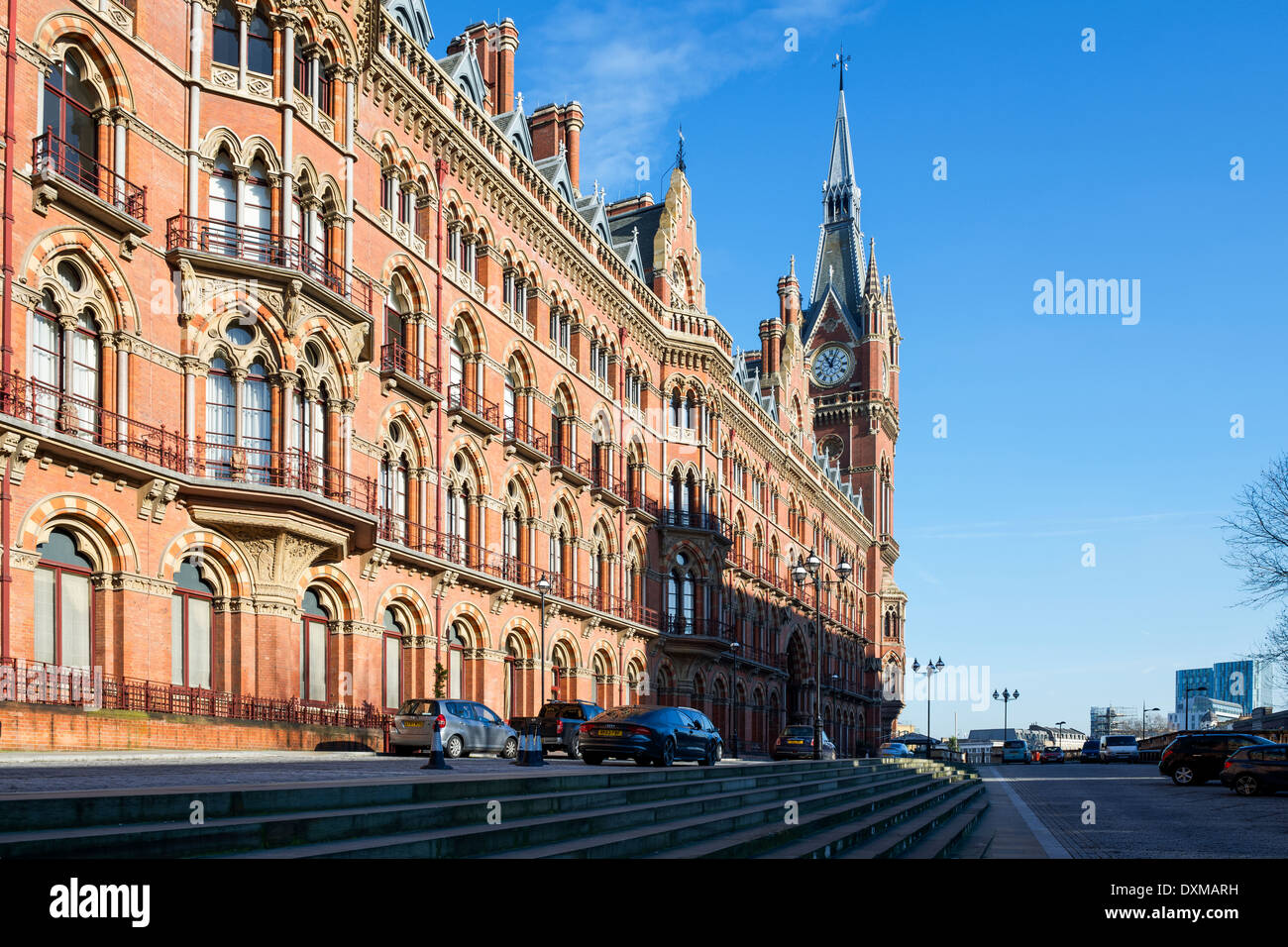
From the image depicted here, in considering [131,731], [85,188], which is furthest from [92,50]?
[131,731]

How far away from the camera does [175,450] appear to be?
2553 centimetres

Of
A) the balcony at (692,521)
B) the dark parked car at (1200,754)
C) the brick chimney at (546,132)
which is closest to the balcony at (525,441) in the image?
the balcony at (692,521)

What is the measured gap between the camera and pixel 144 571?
24422 mm

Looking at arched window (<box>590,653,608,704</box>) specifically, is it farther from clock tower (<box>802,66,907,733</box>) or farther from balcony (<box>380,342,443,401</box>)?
clock tower (<box>802,66,907,733</box>)

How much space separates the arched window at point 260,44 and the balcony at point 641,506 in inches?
977

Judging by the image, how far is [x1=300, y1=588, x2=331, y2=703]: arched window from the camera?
29547mm

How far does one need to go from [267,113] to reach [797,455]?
53082 millimetres

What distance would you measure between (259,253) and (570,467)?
18380 mm

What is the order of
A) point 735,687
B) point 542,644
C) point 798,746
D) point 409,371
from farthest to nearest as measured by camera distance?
point 735,687
point 798,746
point 542,644
point 409,371

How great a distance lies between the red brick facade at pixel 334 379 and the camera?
23.7m

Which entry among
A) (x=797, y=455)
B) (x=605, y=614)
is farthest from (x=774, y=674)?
(x=605, y=614)

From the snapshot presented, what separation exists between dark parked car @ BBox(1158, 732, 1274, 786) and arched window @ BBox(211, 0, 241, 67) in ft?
105

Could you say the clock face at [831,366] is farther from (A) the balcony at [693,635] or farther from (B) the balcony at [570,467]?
(B) the balcony at [570,467]

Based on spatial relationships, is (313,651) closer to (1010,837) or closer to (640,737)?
(640,737)
